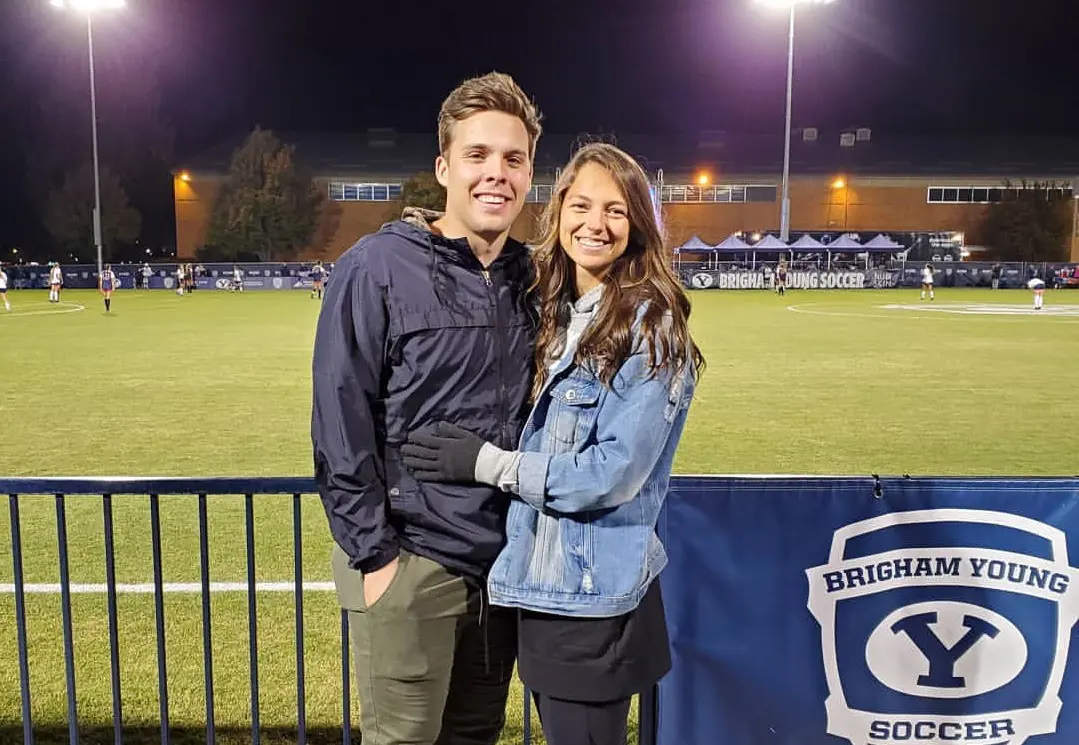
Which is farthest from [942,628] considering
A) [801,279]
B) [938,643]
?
[801,279]

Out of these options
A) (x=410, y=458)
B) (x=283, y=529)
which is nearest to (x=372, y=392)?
(x=410, y=458)

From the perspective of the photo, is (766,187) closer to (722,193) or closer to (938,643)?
(722,193)

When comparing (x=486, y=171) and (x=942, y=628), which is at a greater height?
(x=486, y=171)

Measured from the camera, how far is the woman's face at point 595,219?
2340 millimetres

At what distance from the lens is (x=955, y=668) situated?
290 cm

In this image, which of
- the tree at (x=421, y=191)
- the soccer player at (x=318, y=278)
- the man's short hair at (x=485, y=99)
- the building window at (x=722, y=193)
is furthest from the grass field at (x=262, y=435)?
the building window at (x=722, y=193)

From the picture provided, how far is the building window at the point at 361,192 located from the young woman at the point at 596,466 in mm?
64267

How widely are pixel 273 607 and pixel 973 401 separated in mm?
9736

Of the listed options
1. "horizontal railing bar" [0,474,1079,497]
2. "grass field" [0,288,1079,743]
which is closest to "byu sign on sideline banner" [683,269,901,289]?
"grass field" [0,288,1079,743]

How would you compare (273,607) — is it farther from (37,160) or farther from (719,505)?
(37,160)

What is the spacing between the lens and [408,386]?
2322 mm

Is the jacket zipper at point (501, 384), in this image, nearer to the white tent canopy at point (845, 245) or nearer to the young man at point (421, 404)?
the young man at point (421, 404)

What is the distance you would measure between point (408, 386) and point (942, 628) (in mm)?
1848

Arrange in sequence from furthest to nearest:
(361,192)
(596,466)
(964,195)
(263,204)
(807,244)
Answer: (361,192), (964,195), (263,204), (807,244), (596,466)
